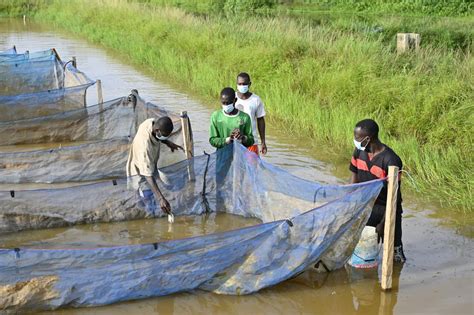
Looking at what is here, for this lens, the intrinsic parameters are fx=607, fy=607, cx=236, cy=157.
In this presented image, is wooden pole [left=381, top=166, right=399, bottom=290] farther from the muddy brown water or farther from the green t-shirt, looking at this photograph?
the green t-shirt

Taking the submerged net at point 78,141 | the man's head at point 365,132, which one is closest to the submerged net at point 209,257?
the man's head at point 365,132

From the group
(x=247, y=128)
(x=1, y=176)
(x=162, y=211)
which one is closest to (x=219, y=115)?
(x=247, y=128)

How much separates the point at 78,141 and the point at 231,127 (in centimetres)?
363

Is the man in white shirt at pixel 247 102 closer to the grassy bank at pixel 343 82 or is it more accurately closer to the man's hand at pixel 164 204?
the man's hand at pixel 164 204

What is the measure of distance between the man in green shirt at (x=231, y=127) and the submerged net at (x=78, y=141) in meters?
1.31

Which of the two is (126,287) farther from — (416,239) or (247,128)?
(416,239)

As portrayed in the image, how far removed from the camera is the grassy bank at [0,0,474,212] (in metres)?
7.46

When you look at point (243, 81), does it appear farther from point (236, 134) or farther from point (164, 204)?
point (164, 204)

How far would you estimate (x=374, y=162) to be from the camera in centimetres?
493

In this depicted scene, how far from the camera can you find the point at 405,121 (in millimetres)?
8336

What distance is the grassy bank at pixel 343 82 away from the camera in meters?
7.46

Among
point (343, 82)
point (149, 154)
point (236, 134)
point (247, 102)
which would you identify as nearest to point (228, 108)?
point (236, 134)

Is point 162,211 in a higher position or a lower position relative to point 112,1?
lower

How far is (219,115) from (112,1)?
19.8 metres
